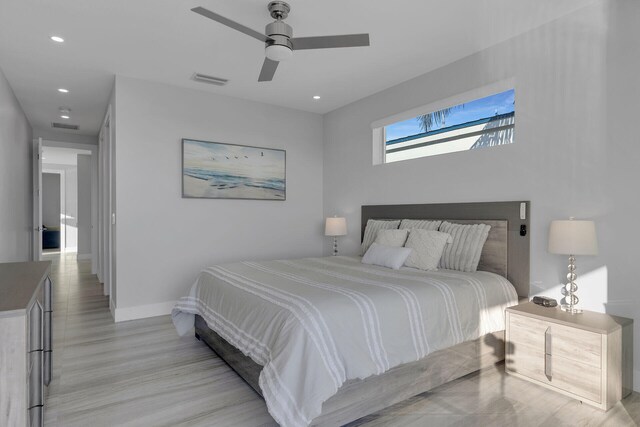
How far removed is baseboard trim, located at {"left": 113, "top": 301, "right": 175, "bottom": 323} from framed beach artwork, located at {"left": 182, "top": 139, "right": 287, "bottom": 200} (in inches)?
52.0

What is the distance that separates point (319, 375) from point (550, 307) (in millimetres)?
1955

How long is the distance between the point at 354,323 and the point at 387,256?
4.78ft

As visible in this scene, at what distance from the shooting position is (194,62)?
12.0ft

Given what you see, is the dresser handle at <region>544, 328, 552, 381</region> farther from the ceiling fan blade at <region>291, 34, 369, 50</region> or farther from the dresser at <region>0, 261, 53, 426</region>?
the dresser at <region>0, 261, 53, 426</region>

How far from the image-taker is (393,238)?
365cm

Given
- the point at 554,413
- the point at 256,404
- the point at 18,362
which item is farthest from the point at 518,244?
the point at 18,362

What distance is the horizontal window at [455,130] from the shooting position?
3455 millimetres

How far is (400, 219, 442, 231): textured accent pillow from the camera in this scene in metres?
3.58

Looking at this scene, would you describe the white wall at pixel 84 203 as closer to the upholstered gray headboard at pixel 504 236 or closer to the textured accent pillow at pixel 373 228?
the textured accent pillow at pixel 373 228

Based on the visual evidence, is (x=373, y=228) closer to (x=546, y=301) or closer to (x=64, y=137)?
(x=546, y=301)

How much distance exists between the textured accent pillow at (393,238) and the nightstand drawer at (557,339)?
1209mm

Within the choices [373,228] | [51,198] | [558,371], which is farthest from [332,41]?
[51,198]

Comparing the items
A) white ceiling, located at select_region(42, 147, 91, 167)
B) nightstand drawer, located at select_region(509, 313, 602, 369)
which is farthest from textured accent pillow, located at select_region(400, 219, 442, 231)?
white ceiling, located at select_region(42, 147, 91, 167)

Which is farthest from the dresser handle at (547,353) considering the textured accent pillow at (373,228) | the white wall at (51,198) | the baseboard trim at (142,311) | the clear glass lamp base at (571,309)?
the white wall at (51,198)
